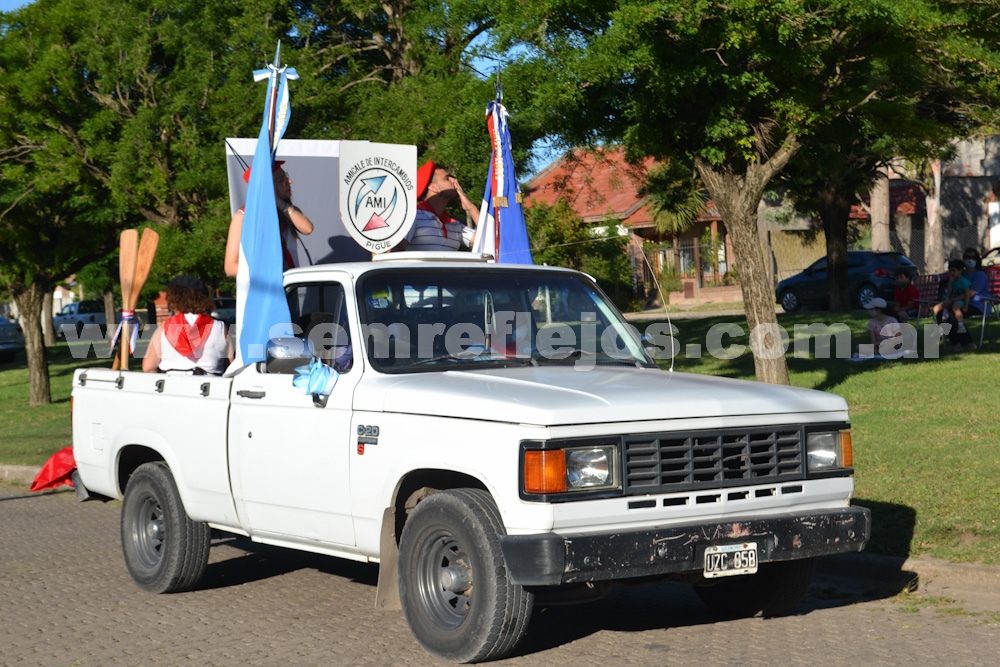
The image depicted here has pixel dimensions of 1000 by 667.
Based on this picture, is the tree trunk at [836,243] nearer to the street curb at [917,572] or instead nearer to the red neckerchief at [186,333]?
the street curb at [917,572]

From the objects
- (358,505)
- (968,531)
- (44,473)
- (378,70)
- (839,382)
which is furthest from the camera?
(378,70)

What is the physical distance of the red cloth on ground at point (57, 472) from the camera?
40.4 ft

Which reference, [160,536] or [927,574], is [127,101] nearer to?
[160,536]

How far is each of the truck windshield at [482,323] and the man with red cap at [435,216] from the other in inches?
87.7

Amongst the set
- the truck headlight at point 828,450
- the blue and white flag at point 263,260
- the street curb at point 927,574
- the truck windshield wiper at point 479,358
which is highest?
the blue and white flag at point 263,260

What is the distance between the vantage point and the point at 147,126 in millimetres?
20141

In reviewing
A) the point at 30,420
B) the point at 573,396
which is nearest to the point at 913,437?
the point at 573,396

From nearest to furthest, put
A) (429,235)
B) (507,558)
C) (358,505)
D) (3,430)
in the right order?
1. (507,558)
2. (358,505)
3. (429,235)
4. (3,430)

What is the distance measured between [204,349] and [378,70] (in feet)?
45.2

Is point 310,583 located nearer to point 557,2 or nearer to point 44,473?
point 44,473

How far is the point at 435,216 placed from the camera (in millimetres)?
9602

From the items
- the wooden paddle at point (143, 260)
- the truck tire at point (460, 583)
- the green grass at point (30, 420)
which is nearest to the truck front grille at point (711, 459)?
the truck tire at point (460, 583)

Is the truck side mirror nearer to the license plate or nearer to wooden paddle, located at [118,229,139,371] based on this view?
the license plate

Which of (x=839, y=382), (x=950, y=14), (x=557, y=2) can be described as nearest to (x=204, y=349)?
(x=557, y=2)
